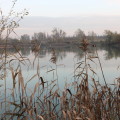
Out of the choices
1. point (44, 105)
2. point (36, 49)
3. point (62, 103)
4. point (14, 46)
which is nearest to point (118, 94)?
point (62, 103)

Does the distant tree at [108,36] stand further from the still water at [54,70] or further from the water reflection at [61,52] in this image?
the still water at [54,70]

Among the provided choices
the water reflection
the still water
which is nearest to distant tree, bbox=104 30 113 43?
the water reflection

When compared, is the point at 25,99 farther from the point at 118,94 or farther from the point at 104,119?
the point at 118,94

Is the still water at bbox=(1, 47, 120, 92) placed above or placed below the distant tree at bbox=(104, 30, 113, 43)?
below

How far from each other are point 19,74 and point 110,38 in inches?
1993

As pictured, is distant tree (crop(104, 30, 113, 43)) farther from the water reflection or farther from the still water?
the still water

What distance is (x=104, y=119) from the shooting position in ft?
8.10

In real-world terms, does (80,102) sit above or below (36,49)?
below

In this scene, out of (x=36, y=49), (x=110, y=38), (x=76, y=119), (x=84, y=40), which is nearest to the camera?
(x=76, y=119)

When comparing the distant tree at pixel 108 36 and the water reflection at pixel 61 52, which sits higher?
the distant tree at pixel 108 36


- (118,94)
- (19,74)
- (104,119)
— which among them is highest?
(19,74)

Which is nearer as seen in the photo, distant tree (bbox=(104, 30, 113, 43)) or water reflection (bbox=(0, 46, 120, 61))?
water reflection (bbox=(0, 46, 120, 61))

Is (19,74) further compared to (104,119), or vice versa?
(104,119)

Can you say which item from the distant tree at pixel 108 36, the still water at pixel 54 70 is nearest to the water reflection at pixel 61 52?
the still water at pixel 54 70
